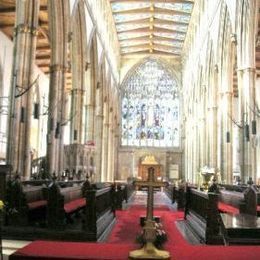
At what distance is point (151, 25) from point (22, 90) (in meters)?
20.6

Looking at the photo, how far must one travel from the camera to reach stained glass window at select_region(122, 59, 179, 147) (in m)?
37.2

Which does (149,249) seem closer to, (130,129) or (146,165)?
(146,165)

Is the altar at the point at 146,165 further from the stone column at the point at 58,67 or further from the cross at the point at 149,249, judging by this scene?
the cross at the point at 149,249

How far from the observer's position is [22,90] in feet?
41.2

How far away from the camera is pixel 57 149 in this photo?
16.1 m

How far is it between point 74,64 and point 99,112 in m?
8.67

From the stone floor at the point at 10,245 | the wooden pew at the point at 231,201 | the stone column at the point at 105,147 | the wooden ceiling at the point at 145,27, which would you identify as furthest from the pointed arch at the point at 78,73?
the stone floor at the point at 10,245

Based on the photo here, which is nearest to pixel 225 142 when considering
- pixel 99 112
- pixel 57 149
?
pixel 57 149

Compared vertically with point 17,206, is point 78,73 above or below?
above

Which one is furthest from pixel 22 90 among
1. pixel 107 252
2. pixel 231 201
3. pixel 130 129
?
pixel 130 129

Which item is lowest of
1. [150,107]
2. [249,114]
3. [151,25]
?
[249,114]

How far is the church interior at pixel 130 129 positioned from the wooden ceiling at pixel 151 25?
4.4 inches

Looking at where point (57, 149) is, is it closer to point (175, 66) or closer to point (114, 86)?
point (114, 86)

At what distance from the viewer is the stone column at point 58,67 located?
16.2m
